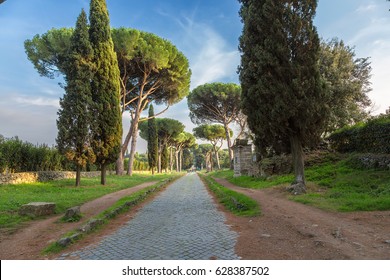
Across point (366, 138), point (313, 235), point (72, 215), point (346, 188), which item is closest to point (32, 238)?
point (72, 215)

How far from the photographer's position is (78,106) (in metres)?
17.1

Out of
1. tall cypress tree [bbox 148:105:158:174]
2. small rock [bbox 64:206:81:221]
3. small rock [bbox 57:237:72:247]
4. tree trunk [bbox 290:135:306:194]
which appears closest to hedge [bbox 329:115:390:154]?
tree trunk [bbox 290:135:306:194]

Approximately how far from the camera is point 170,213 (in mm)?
8898

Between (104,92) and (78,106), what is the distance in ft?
9.98

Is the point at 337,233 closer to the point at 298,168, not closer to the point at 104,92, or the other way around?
the point at 298,168

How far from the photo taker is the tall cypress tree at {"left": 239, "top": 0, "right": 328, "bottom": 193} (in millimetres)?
11828

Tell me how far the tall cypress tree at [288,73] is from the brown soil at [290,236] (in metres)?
4.68

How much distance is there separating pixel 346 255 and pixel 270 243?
130 cm

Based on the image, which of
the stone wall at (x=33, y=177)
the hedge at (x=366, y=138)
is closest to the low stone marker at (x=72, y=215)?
the stone wall at (x=33, y=177)

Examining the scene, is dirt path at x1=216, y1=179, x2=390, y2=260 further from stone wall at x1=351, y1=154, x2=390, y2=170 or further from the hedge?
the hedge

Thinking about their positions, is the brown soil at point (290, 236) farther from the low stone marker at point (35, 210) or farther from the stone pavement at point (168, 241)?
the low stone marker at point (35, 210)

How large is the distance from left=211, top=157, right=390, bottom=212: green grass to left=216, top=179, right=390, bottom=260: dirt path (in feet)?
2.52

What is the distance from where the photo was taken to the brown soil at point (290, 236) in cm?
450

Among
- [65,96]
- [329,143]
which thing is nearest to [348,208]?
[329,143]
